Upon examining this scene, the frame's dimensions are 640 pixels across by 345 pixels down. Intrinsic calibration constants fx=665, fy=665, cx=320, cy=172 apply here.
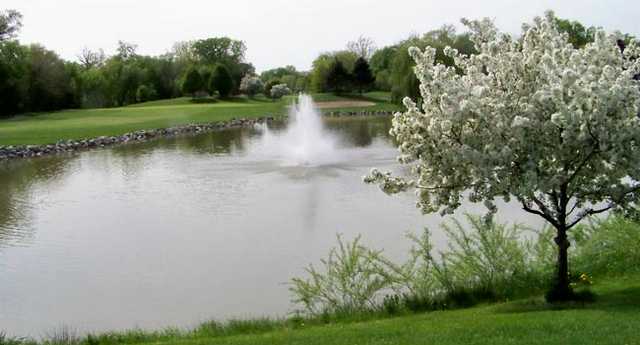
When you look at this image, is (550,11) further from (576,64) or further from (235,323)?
(235,323)

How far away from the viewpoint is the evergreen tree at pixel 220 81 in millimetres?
108312

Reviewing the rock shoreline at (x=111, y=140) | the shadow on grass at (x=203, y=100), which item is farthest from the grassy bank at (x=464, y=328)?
the shadow on grass at (x=203, y=100)

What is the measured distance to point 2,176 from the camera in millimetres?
36031

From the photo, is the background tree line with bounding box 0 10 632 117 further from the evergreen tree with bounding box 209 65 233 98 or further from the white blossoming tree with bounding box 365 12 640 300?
the white blossoming tree with bounding box 365 12 640 300

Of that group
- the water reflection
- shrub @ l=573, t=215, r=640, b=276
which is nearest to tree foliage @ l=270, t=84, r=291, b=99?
the water reflection

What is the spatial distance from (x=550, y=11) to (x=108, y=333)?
10.00 metres

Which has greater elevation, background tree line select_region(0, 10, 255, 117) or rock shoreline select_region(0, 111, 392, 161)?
background tree line select_region(0, 10, 255, 117)

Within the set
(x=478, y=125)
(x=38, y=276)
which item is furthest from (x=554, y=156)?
(x=38, y=276)

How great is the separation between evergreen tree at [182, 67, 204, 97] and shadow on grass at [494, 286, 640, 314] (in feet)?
326

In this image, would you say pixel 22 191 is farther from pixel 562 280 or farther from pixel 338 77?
pixel 338 77

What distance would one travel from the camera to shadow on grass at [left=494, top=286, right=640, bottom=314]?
10453 mm

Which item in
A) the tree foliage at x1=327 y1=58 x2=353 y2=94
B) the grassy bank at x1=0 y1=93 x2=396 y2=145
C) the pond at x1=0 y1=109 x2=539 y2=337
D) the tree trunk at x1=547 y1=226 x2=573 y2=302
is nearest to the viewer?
the tree trunk at x1=547 y1=226 x2=573 y2=302

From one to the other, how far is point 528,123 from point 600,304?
131 inches

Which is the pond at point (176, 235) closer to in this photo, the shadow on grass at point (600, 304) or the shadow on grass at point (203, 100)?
the shadow on grass at point (600, 304)
